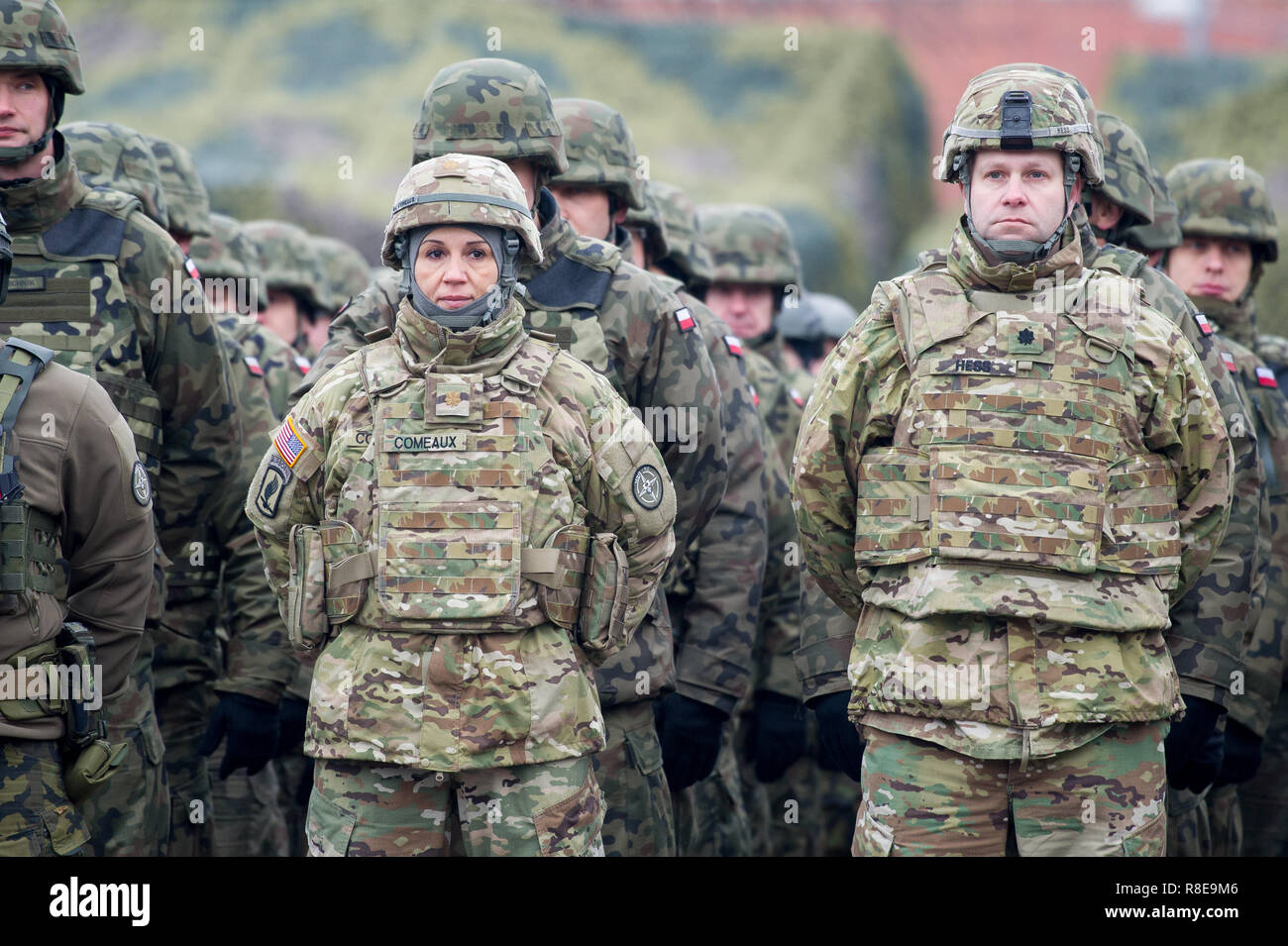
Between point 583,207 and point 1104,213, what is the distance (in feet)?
6.49

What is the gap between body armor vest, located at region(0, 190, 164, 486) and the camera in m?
6.05

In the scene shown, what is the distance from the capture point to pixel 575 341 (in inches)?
235

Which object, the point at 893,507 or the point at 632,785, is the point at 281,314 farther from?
the point at 893,507

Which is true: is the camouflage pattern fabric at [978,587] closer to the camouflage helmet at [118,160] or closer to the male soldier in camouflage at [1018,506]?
the male soldier in camouflage at [1018,506]

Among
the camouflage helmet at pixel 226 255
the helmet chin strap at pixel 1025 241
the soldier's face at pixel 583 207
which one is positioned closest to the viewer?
the helmet chin strap at pixel 1025 241

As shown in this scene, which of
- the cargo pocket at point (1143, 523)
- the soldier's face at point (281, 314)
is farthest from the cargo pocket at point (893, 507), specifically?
the soldier's face at point (281, 314)

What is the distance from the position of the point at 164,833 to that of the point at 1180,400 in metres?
3.60

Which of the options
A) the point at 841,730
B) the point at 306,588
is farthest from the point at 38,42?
the point at 841,730

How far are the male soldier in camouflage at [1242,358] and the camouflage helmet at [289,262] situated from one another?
4.99 meters

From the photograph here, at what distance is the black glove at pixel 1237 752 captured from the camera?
711 centimetres

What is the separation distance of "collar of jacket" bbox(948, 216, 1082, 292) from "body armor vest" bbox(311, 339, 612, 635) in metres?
1.23

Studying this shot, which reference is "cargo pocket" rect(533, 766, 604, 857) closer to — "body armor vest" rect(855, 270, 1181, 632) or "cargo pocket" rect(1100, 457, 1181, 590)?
"body armor vest" rect(855, 270, 1181, 632)

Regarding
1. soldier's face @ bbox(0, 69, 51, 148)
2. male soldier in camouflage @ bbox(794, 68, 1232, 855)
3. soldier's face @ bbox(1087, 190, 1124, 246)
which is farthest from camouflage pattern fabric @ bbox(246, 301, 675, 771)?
soldier's face @ bbox(1087, 190, 1124, 246)

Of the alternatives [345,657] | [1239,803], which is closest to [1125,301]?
[345,657]
